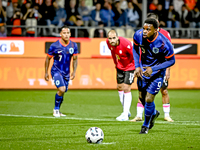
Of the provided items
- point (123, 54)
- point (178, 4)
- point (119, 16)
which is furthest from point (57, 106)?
point (178, 4)

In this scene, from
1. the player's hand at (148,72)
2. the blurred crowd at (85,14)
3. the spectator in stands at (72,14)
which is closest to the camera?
the player's hand at (148,72)

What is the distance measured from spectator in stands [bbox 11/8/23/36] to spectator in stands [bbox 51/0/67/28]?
1327mm

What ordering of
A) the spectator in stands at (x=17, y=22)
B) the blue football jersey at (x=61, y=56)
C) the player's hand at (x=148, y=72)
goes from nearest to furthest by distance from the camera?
the player's hand at (x=148, y=72) < the blue football jersey at (x=61, y=56) < the spectator in stands at (x=17, y=22)

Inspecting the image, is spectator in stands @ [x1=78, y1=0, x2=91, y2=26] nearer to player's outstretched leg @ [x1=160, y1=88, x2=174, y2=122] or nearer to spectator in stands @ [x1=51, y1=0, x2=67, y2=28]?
spectator in stands @ [x1=51, y1=0, x2=67, y2=28]

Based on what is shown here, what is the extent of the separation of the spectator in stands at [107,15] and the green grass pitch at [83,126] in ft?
16.1

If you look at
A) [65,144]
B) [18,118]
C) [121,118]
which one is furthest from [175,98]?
[65,144]

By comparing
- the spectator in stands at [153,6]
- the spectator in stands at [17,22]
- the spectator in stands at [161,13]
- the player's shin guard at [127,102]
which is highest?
the spectator in stands at [153,6]

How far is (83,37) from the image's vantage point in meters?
15.9

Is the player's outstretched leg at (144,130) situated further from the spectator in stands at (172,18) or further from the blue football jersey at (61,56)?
the spectator in stands at (172,18)

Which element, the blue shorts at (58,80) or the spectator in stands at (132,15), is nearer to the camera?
the blue shorts at (58,80)

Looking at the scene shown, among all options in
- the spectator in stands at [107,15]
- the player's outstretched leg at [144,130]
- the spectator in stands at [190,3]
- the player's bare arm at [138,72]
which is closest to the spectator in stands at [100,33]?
the spectator in stands at [107,15]

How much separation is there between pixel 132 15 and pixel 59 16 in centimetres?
316

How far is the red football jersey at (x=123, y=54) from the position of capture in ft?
28.0

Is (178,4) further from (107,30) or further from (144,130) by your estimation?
(144,130)
